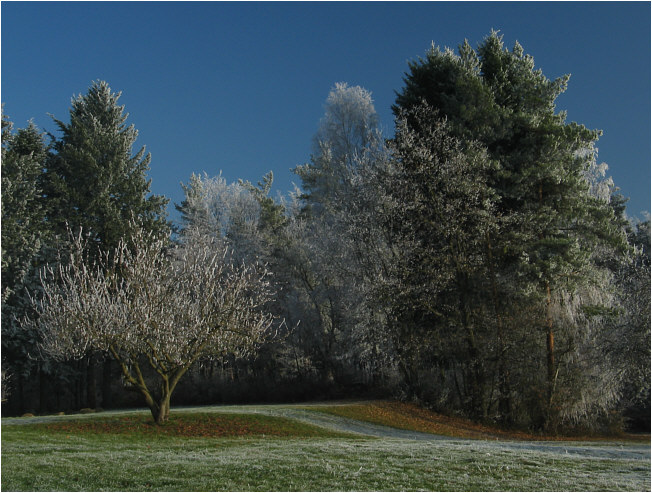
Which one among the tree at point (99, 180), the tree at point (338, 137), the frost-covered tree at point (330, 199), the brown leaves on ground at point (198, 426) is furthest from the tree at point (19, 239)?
the tree at point (338, 137)

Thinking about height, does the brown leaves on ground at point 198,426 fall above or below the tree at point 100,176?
below

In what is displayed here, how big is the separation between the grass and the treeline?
33.4ft

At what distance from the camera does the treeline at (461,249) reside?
77.0ft

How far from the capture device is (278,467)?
9.91m

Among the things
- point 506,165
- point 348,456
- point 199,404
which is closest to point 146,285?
point 348,456

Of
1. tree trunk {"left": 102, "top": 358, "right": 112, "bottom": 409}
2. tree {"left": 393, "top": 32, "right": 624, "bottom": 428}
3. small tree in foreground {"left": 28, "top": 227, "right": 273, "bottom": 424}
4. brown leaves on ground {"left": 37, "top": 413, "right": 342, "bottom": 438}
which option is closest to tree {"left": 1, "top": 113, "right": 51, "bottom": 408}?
tree trunk {"left": 102, "top": 358, "right": 112, "bottom": 409}

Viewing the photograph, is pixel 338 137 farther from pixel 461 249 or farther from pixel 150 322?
pixel 150 322

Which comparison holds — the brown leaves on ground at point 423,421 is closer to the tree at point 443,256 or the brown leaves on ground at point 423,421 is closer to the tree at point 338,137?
the tree at point 443,256

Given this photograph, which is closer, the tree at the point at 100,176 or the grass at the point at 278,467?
the grass at the point at 278,467

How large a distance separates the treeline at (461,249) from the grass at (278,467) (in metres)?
10.2

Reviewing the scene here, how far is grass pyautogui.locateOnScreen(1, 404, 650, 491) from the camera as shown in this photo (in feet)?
28.7

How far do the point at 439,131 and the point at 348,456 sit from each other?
17459 millimetres

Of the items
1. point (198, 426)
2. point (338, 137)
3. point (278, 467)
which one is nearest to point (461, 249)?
point (338, 137)

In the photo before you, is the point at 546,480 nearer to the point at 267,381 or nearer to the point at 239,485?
the point at 239,485
